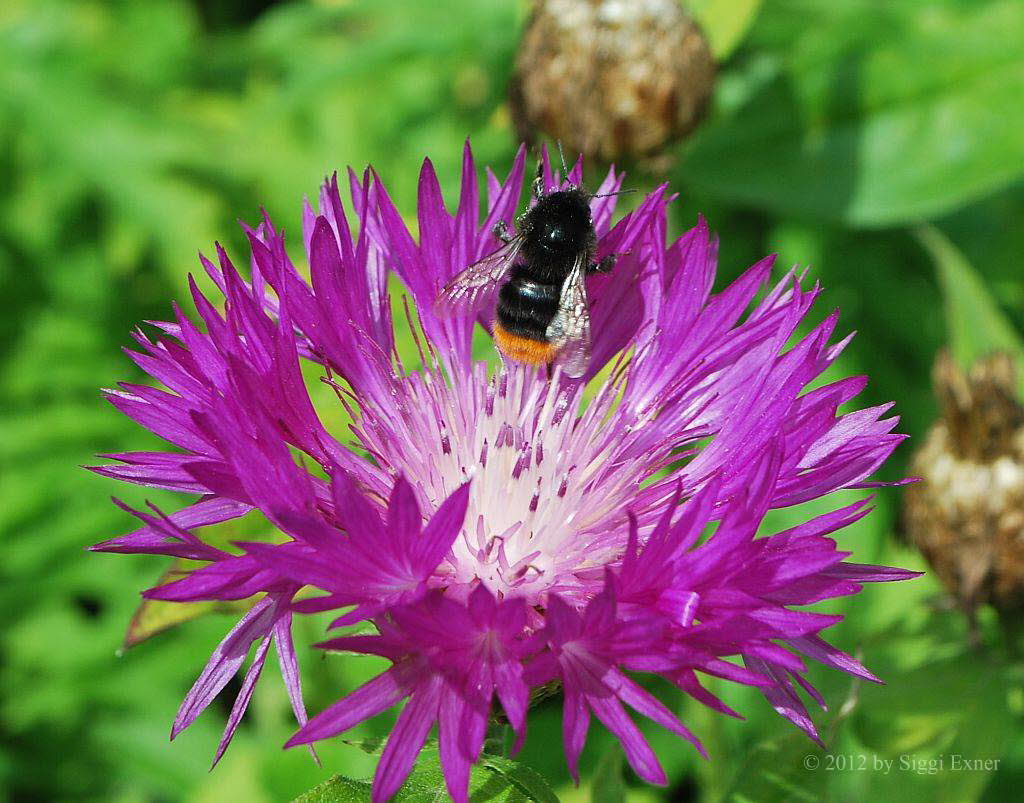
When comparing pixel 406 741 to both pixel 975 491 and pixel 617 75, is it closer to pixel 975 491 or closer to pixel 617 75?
pixel 975 491

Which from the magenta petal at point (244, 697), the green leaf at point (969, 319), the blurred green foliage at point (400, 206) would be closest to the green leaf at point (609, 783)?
the blurred green foliage at point (400, 206)

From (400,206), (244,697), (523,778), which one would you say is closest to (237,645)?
(244,697)

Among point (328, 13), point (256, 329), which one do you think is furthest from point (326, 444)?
point (328, 13)

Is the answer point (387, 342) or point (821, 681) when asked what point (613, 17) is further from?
point (821, 681)

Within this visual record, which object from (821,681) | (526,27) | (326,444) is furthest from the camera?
(526,27)

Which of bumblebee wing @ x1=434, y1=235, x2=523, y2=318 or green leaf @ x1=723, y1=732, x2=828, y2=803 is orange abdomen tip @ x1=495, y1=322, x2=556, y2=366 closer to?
bumblebee wing @ x1=434, y1=235, x2=523, y2=318

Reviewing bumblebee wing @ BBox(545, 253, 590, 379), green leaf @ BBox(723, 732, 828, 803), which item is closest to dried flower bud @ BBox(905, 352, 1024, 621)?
green leaf @ BBox(723, 732, 828, 803)

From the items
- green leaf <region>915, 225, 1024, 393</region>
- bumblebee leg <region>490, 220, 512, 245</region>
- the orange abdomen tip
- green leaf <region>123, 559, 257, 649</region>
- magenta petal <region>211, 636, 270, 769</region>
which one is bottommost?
green leaf <region>915, 225, 1024, 393</region>
